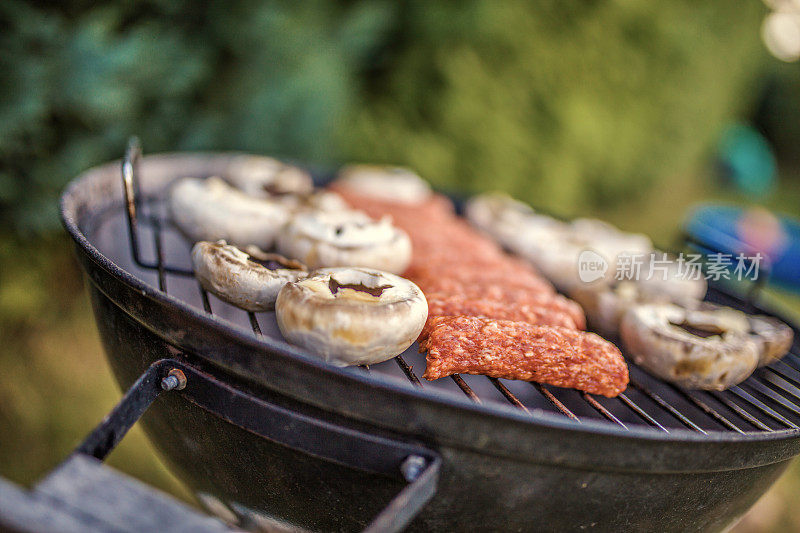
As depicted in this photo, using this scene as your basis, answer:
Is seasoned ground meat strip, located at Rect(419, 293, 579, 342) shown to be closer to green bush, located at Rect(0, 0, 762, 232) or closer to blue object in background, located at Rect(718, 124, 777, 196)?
green bush, located at Rect(0, 0, 762, 232)

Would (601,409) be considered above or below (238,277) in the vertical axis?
below

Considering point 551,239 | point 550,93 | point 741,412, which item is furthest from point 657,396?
point 550,93

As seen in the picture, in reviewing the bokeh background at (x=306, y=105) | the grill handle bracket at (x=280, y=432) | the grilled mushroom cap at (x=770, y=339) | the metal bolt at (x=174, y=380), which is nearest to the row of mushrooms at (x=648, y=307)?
the grilled mushroom cap at (x=770, y=339)

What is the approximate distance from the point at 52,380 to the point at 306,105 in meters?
2.26

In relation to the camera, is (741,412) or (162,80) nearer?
(741,412)

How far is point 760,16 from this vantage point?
9.71m

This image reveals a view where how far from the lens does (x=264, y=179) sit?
2391mm

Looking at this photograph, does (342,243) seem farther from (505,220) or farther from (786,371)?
(786,371)

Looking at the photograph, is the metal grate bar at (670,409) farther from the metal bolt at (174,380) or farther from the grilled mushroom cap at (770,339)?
the metal bolt at (174,380)

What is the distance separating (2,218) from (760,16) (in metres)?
11.6

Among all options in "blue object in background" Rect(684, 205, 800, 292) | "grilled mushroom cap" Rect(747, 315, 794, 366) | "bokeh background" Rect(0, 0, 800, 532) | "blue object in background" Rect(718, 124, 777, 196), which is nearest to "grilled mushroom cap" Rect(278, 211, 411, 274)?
"grilled mushroom cap" Rect(747, 315, 794, 366)

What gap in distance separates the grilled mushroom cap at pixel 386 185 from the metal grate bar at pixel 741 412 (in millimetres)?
1505

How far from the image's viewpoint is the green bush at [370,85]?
2.72 meters

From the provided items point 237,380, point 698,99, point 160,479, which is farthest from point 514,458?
point 698,99
